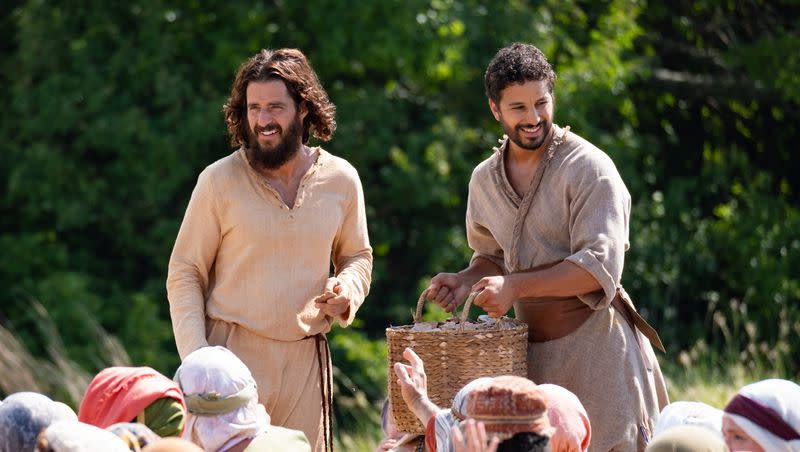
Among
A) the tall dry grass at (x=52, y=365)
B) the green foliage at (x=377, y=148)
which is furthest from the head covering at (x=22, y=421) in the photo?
the green foliage at (x=377, y=148)

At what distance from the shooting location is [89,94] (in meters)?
11.1

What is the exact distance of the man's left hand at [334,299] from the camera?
461 centimetres

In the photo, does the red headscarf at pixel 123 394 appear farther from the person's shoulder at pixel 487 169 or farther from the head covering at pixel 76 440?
the person's shoulder at pixel 487 169

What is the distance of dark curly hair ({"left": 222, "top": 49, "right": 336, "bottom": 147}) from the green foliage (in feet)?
17.8

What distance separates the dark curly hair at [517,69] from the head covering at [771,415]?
4.75 feet

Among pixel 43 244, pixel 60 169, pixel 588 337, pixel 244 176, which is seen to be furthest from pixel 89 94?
pixel 588 337

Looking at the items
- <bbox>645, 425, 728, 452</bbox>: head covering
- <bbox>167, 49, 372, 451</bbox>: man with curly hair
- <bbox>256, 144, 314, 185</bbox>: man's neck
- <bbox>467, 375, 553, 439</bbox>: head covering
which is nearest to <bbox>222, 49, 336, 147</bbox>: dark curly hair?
<bbox>167, 49, 372, 451</bbox>: man with curly hair

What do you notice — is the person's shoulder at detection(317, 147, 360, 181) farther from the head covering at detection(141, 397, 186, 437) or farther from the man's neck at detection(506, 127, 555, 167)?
the head covering at detection(141, 397, 186, 437)

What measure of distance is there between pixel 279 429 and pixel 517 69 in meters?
1.39

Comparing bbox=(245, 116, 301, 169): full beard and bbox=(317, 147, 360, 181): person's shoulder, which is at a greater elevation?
bbox=(245, 116, 301, 169): full beard

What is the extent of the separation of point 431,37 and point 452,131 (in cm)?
74

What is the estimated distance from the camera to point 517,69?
439 centimetres

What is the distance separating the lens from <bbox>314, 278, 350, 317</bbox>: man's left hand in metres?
4.61

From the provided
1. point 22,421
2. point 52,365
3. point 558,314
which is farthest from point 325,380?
point 52,365
